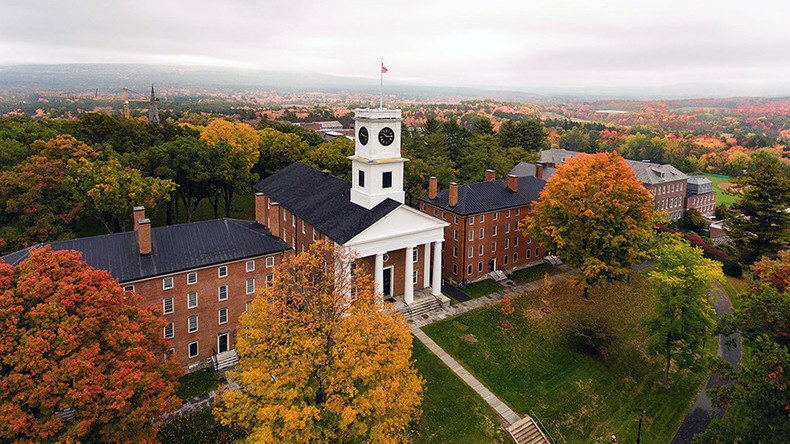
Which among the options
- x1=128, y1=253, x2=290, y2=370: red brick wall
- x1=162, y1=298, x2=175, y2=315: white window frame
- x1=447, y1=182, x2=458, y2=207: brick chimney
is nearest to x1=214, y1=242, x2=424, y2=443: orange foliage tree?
x1=128, y1=253, x2=290, y2=370: red brick wall

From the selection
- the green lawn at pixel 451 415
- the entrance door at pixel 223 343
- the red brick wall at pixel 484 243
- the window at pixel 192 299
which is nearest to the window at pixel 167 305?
the window at pixel 192 299

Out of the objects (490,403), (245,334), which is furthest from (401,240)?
(245,334)

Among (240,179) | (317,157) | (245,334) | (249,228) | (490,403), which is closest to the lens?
Answer: (245,334)

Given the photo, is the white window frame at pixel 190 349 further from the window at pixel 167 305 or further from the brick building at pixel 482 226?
the brick building at pixel 482 226

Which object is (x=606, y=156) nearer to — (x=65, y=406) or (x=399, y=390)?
(x=399, y=390)

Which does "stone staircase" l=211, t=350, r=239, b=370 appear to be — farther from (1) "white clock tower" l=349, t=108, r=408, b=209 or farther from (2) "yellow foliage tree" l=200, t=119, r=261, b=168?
(2) "yellow foliage tree" l=200, t=119, r=261, b=168

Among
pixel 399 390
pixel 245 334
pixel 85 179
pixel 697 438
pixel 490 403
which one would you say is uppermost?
pixel 85 179

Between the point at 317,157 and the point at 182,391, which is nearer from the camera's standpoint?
the point at 182,391

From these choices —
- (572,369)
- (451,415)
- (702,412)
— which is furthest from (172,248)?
(702,412)
